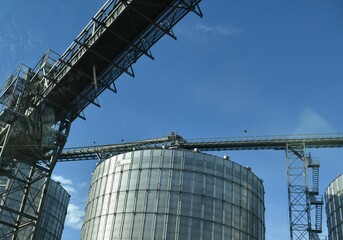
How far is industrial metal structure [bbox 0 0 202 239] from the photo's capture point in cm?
2061

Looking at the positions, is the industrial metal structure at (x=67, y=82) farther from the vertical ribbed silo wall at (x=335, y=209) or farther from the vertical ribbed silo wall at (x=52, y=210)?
the vertical ribbed silo wall at (x=335, y=209)

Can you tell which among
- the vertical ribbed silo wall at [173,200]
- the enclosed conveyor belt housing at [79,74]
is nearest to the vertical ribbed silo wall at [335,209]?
the vertical ribbed silo wall at [173,200]

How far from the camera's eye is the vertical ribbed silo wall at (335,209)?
33625 mm

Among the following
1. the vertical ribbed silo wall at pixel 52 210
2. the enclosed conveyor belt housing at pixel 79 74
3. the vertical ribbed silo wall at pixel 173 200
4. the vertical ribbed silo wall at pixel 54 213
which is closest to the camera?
the enclosed conveyor belt housing at pixel 79 74

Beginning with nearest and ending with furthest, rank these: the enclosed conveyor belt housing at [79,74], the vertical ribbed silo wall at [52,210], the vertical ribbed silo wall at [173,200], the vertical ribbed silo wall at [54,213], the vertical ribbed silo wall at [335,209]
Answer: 1. the enclosed conveyor belt housing at [79,74]
2. the vertical ribbed silo wall at [173,200]
3. the vertical ribbed silo wall at [335,209]
4. the vertical ribbed silo wall at [52,210]
5. the vertical ribbed silo wall at [54,213]

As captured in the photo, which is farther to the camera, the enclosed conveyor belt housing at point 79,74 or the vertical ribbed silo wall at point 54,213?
the vertical ribbed silo wall at point 54,213

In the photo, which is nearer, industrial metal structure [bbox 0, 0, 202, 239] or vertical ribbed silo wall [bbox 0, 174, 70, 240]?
industrial metal structure [bbox 0, 0, 202, 239]

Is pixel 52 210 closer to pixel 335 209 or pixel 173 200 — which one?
pixel 173 200

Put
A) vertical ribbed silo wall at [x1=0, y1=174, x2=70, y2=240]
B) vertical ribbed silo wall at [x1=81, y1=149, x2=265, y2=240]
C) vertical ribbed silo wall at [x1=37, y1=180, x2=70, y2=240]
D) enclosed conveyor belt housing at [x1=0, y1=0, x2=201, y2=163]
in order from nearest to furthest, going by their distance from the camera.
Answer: enclosed conveyor belt housing at [x1=0, y1=0, x2=201, y2=163] < vertical ribbed silo wall at [x1=81, y1=149, x2=265, y2=240] < vertical ribbed silo wall at [x1=0, y1=174, x2=70, y2=240] < vertical ribbed silo wall at [x1=37, y1=180, x2=70, y2=240]

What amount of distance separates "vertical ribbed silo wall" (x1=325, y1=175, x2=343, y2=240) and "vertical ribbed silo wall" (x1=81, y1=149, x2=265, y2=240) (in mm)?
5419

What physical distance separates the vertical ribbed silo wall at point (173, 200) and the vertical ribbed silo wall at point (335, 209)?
542 cm

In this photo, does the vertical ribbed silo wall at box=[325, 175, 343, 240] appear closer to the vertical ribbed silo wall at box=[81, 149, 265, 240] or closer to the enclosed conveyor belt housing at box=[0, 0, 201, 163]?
the vertical ribbed silo wall at box=[81, 149, 265, 240]

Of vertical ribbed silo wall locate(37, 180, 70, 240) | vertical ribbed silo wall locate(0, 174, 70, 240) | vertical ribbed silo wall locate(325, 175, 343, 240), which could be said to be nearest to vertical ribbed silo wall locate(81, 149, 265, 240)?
vertical ribbed silo wall locate(325, 175, 343, 240)

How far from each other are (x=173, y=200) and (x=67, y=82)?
11.6 meters
